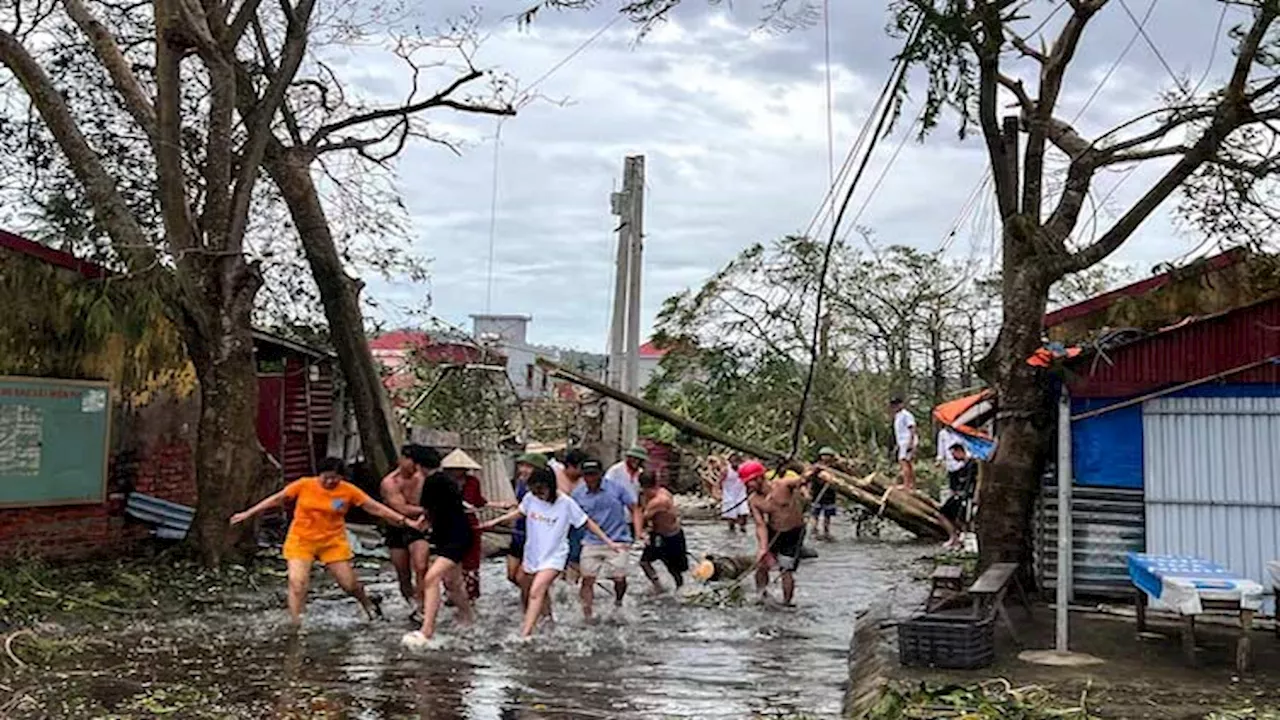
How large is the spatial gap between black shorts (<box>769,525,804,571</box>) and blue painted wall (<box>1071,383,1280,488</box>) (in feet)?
10.7

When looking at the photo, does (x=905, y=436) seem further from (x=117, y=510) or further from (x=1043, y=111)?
(x=117, y=510)

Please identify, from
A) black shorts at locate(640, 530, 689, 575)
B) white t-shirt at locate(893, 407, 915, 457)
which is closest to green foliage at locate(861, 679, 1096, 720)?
black shorts at locate(640, 530, 689, 575)

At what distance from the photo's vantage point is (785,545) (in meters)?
14.0

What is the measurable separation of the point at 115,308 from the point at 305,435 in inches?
252

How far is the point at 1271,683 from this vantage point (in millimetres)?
8664

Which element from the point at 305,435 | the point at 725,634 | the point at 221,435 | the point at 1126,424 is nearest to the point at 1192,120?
the point at 1126,424

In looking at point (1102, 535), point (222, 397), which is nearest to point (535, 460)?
point (222, 397)

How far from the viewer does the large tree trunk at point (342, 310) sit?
18281 millimetres

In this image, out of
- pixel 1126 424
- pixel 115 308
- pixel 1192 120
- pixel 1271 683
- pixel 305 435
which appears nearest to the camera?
pixel 1271 683

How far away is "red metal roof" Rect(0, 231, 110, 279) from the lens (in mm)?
13516

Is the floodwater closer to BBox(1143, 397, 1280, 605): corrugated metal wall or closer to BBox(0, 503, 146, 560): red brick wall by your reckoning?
BBox(0, 503, 146, 560): red brick wall

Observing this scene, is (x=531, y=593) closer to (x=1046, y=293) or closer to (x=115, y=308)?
(x=1046, y=293)

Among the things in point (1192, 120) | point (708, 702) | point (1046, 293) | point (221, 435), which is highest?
point (1192, 120)

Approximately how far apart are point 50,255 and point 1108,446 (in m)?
10.7
